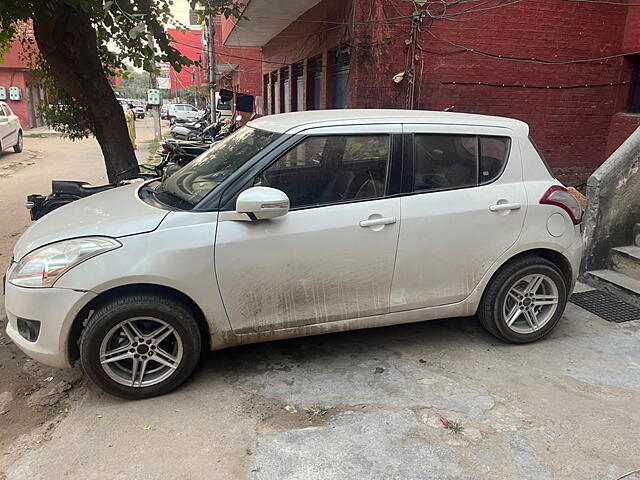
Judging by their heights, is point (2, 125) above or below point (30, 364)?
above

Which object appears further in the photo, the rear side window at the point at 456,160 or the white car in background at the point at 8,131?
the white car in background at the point at 8,131

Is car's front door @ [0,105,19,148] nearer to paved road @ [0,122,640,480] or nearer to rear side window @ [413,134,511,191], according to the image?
paved road @ [0,122,640,480]

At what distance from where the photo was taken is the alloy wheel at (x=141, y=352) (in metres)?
3.10

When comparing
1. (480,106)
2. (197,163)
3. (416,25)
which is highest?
(416,25)

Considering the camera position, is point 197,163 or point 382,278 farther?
point 197,163

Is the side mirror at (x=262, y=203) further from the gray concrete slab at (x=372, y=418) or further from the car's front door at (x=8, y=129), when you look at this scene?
the car's front door at (x=8, y=129)

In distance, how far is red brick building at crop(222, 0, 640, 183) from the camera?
738cm

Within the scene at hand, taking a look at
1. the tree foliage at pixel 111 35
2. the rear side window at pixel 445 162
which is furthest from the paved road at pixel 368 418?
the tree foliage at pixel 111 35

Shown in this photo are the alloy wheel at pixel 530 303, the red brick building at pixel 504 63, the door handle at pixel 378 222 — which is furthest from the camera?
the red brick building at pixel 504 63

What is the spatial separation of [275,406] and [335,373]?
55cm

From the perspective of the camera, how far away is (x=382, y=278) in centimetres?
350

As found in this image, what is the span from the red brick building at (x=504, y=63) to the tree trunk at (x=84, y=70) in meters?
3.38

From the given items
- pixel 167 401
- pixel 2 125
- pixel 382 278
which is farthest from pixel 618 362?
pixel 2 125

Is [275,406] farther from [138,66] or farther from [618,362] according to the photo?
[138,66]
